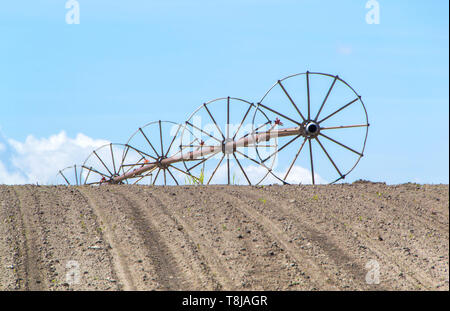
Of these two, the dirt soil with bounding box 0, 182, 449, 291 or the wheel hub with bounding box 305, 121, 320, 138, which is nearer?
the dirt soil with bounding box 0, 182, 449, 291

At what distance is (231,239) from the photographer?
11.2 m

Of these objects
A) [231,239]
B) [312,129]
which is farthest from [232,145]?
[231,239]

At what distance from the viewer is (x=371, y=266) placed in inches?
402

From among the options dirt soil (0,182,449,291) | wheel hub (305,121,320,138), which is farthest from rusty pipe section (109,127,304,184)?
dirt soil (0,182,449,291)

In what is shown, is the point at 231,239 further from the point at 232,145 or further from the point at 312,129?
the point at 232,145

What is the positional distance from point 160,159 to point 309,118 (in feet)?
26.5

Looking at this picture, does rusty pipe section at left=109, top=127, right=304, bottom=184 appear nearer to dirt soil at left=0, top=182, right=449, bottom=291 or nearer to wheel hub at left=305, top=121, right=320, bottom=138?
wheel hub at left=305, top=121, right=320, bottom=138

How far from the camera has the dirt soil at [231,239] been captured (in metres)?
9.78

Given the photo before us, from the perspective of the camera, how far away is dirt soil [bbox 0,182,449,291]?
9781 mm

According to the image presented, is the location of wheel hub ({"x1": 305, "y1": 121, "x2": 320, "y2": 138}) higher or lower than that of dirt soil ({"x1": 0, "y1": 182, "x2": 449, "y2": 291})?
higher

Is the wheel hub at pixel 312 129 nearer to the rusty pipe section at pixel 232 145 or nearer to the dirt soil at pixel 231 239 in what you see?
the rusty pipe section at pixel 232 145

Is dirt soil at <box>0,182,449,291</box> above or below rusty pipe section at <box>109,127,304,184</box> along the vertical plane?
below
